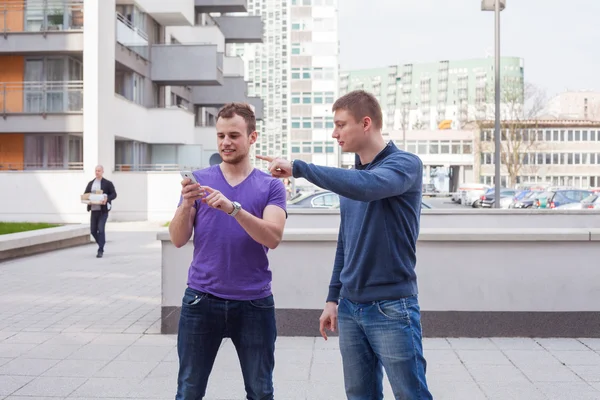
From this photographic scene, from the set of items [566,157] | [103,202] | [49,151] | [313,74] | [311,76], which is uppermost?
[313,74]

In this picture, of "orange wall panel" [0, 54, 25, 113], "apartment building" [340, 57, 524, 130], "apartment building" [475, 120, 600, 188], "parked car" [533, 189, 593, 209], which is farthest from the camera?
"apartment building" [340, 57, 524, 130]

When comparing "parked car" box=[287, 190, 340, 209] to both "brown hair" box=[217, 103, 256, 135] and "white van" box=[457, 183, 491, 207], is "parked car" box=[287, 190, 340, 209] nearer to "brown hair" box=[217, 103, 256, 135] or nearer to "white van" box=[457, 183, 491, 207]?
"brown hair" box=[217, 103, 256, 135]

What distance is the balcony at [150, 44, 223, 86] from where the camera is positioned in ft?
115

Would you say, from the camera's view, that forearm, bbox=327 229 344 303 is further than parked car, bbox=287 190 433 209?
No

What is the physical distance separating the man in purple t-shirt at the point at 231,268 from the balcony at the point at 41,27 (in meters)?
27.6

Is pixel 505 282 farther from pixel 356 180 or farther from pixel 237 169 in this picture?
pixel 356 180

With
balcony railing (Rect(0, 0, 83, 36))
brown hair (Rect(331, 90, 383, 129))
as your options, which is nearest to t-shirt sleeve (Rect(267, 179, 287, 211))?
brown hair (Rect(331, 90, 383, 129))

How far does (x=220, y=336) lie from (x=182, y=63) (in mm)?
32489

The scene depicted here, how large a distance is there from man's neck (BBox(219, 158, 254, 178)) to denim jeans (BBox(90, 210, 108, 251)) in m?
12.6

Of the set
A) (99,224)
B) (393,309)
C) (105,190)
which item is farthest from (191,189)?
(99,224)

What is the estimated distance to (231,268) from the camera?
3762 mm

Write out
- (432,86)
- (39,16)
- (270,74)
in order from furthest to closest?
(270,74) < (432,86) < (39,16)

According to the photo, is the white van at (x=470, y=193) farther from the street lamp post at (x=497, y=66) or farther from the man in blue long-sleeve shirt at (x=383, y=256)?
the man in blue long-sleeve shirt at (x=383, y=256)

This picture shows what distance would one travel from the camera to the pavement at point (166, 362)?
571 centimetres
